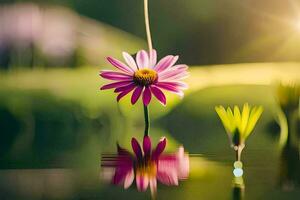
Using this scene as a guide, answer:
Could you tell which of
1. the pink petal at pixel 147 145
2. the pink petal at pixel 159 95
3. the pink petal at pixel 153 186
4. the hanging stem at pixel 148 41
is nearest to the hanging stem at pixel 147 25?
the hanging stem at pixel 148 41

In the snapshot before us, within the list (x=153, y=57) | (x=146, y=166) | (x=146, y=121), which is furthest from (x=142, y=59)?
(x=146, y=166)

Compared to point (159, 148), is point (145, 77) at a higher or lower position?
higher

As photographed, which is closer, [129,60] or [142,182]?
[142,182]

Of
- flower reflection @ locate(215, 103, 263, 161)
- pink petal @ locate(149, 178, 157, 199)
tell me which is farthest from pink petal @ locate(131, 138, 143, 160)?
flower reflection @ locate(215, 103, 263, 161)

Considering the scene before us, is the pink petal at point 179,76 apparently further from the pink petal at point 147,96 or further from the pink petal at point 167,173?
the pink petal at point 167,173

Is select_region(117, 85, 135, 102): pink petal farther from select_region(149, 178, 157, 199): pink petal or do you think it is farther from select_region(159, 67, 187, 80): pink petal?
select_region(149, 178, 157, 199): pink petal

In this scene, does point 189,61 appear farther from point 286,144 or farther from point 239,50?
point 286,144

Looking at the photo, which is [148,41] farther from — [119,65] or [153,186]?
[153,186]

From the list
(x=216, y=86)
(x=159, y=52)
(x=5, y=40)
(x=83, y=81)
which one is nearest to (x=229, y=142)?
(x=216, y=86)
